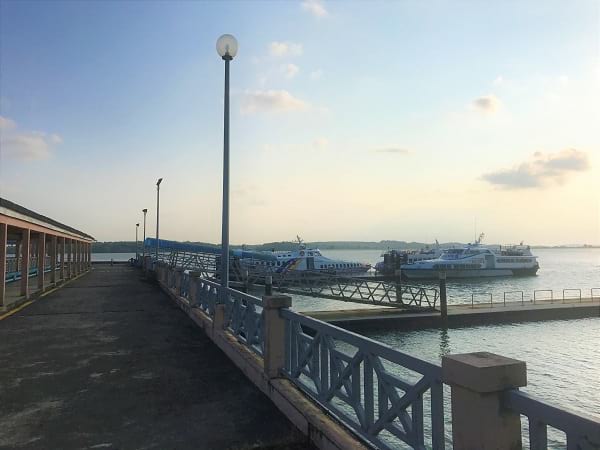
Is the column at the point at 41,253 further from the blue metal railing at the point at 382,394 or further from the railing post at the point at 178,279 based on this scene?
the blue metal railing at the point at 382,394

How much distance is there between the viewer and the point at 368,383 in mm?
4340

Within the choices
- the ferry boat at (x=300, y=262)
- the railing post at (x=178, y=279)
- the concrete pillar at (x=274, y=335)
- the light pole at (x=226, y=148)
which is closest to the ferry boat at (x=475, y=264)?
the ferry boat at (x=300, y=262)

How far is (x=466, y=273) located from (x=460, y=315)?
169 ft

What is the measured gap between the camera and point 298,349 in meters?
6.01

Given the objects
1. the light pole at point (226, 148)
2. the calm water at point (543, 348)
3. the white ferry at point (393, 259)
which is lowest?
the calm water at point (543, 348)

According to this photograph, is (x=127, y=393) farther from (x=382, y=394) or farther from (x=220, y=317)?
(x=382, y=394)

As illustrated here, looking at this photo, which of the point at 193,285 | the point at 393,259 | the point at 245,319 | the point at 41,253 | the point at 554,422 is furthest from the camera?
the point at 393,259

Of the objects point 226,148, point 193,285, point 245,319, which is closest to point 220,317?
point 245,319

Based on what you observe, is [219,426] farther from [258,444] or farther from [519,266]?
[519,266]

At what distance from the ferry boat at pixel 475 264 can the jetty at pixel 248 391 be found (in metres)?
64.4

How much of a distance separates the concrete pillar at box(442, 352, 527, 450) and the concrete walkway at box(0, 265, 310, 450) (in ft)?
7.87

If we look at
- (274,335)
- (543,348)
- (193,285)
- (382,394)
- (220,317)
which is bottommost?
(543,348)

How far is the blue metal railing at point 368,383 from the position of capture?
3.50 metres

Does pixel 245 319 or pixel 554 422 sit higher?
pixel 554 422
